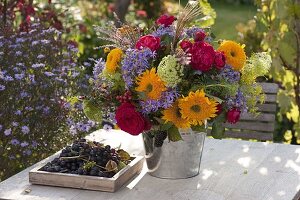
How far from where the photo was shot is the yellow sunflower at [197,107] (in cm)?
223

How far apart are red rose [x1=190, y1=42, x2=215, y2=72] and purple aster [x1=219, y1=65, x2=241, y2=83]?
64 mm

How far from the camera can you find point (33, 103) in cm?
356

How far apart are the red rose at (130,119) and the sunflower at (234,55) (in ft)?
1.18

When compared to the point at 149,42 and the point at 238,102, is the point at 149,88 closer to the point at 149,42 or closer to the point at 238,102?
the point at 149,42

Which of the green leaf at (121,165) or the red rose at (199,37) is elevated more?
the red rose at (199,37)

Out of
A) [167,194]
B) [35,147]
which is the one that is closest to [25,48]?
[35,147]

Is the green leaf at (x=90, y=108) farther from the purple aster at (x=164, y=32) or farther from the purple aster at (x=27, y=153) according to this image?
the purple aster at (x=27, y=153)

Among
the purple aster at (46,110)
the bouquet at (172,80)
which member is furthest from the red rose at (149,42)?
the purple aster at (46,110)

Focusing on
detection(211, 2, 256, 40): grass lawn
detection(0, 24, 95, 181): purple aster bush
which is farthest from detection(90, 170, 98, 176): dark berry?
detection(211, 2, 256, 40): grass lawn

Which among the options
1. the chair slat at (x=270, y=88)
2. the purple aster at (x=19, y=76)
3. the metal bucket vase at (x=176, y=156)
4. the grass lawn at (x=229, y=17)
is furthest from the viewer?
the grass lawn at (x=229, y=17)

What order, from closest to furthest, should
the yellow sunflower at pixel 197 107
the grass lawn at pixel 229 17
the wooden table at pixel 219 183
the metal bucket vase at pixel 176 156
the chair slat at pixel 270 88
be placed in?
the yellow sunflower at pixel 197 107, the wooden table at pixel 219 183, the metal bucket vase at pixel 176 156, the chair slat at pixel 270 88, the grass lawn at pixel 229 17

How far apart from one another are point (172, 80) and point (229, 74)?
229 mm

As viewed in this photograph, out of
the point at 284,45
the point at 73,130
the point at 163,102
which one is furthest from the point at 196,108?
the point at 284,45

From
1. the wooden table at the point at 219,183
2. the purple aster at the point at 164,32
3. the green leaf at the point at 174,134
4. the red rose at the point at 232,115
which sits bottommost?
the wooden table at the point at 219,183
